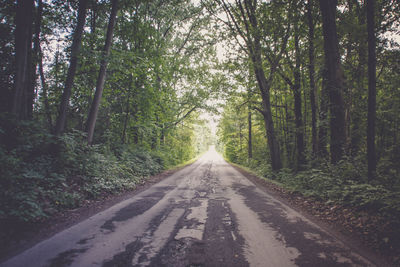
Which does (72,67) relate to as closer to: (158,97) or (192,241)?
(158,97)

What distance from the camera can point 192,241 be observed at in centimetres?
331

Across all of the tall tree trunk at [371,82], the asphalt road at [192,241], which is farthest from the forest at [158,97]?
the asphalt road at [192,241]

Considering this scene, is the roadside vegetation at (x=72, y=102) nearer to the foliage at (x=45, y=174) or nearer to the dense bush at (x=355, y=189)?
the foliage at (x=45, y=174)

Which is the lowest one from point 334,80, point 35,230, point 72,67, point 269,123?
point 35,230

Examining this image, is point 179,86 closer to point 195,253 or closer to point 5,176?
point 5,176

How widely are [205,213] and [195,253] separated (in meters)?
2.02

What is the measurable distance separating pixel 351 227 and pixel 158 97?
1218cm

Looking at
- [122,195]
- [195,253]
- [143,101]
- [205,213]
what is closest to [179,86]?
[143,101]

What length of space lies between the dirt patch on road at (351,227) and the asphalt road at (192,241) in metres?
0.25

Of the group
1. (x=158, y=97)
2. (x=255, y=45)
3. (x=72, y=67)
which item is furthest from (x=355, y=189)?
(x=158, y=97)

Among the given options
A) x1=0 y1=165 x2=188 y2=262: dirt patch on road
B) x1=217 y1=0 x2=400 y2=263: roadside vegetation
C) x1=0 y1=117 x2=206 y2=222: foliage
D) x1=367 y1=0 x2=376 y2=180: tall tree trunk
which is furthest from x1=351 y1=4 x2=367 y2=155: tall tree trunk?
x1=0 y1=117 x2=206 y2=222: foliage

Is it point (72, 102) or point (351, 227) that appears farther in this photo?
point (72, 102)

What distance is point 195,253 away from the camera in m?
2.91

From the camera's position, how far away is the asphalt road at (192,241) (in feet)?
8.87
